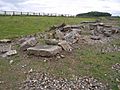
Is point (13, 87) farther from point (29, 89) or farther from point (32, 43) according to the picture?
point (32, 43)

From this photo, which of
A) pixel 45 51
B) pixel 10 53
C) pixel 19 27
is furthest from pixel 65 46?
pixel 19 27

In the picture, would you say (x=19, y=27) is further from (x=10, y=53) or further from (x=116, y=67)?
(x=116, y=67)

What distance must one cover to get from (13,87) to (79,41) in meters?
6.05

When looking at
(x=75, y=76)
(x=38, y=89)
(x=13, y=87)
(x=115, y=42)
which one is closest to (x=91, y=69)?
(x=75, y=76)

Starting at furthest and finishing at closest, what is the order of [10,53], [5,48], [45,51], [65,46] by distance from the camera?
[5,48]
[65,46]
[10,53]
[45,51]

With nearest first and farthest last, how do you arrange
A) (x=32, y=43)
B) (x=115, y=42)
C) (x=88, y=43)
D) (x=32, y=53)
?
(x=32, y=53)
(x=32, y=43)
(x=88, y=43)
(x=115, y=42)

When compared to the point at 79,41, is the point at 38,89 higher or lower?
lower

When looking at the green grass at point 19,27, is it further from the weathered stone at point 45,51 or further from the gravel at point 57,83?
the gravel at point 57,83

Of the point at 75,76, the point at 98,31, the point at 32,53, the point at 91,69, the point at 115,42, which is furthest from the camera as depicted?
the point at 98,31

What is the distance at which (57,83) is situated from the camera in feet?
30.2

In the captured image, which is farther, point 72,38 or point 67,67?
point 72,38

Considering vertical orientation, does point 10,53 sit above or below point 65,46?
below

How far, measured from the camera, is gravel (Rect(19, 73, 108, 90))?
9023mm

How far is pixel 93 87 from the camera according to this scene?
923 centimetres
